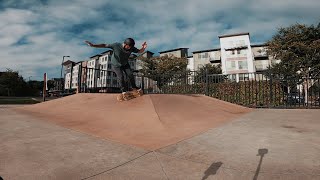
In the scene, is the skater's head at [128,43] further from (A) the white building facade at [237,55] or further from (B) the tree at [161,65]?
(A) the white building facade at [237,55]

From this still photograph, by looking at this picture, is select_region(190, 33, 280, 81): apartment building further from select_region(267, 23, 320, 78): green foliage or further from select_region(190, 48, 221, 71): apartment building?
select_region(267, 23, 320, 78): green foliage

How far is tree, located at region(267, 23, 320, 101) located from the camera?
3056cm

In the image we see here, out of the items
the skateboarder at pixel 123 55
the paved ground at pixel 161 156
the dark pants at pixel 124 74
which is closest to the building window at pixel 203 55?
the skateboarder at pixel 123 55

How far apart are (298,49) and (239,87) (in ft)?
73.7

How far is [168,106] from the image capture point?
8.33m

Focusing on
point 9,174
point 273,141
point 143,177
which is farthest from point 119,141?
point 273,141

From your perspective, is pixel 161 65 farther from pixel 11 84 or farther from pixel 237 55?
pixel 11 84

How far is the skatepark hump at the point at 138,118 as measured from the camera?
5290 mm

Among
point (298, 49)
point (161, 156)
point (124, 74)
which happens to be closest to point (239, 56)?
point (298, 49)

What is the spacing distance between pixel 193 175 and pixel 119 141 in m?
1.93

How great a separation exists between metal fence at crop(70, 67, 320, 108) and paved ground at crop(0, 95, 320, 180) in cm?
671

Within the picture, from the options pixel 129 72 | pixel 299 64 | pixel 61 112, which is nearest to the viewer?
pixel 61 112

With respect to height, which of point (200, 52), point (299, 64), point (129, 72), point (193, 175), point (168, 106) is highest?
point (200, 52)

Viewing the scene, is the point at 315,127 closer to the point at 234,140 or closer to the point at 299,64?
the point at 234,140
